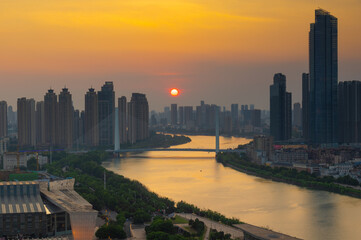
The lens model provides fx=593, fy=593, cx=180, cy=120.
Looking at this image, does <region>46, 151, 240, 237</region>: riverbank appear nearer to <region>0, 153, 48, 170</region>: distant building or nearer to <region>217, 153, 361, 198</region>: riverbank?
<region>217, 153, 361, 198</region>: riverbank

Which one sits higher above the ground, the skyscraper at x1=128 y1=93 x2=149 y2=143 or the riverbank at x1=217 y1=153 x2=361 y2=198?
the skyscraper at x1=128 y1=93 x2=149 y2=143

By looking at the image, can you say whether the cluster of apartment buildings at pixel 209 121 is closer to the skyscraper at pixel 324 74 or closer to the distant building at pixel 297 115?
the distant building at pixel 297 115

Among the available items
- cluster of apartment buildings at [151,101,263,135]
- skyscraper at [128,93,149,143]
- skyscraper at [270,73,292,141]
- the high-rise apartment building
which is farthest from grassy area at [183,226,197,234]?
cluster of apartment buildings at [151,101,263,135]

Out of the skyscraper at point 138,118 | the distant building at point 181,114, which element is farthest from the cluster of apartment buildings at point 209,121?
the skyscraper at point 138,118

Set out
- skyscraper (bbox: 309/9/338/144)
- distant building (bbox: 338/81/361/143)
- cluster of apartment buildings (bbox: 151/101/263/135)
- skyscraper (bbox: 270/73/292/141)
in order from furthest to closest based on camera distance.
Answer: cluster of apartment buildings (bbox: 151/101/263/135), skyscraper (bbox: 270/73/292/141), distant building (bbox: 338/81/361/143), skyscraper (bbox: 309/9/338/144)

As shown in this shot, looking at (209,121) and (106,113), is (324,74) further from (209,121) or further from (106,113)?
(209,121)

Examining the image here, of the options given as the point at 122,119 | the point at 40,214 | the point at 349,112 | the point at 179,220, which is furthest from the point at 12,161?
the point at 349,112

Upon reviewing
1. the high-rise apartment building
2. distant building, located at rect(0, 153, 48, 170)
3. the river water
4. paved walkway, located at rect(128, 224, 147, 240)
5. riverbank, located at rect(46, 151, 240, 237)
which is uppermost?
the high-rise apartment building

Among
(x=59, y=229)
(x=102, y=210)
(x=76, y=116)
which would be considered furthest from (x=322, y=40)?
(x=59, y=229)
